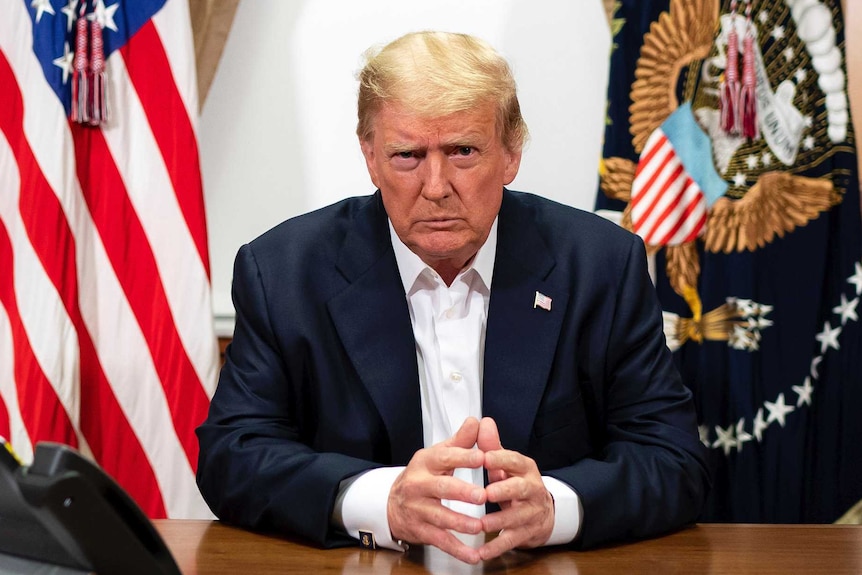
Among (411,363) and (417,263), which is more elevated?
(417,263)

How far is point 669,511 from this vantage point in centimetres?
170

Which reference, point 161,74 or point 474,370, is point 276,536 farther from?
point 161,74

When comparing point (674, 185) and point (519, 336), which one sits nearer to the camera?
point (519, 336)

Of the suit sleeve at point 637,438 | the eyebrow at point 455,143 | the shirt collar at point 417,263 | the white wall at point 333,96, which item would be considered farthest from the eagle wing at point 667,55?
the eyebrow at point 455,143

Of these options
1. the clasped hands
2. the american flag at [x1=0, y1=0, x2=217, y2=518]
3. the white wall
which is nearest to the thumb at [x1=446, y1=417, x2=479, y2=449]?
the clasped hands

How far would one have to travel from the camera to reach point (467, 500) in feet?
4.92

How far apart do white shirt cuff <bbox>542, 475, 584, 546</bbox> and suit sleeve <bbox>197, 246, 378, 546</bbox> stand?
32 centimetres

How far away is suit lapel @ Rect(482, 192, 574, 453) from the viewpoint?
6.32 feet

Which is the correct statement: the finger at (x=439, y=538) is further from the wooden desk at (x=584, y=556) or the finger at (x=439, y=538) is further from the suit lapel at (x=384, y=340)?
the suit lapel at (x=384, y=340)

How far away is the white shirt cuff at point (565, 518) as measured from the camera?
1.58 metres

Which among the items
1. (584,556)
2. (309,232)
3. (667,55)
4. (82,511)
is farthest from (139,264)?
(82,511)

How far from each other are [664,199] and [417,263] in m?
1.22

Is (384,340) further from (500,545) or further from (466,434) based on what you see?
(500,545)

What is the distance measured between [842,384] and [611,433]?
1.37 metres
